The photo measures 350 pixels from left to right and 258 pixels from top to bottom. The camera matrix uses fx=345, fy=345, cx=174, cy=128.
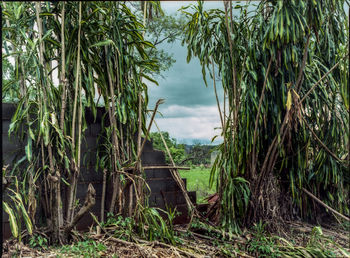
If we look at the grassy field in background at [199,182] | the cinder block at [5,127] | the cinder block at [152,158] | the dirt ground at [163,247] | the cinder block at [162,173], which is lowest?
the dirt ground at [163,247]

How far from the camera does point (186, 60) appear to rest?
293 centimetres

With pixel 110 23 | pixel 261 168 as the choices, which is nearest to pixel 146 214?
pixel 261 168

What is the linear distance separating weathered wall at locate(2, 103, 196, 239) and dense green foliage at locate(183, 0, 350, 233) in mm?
432

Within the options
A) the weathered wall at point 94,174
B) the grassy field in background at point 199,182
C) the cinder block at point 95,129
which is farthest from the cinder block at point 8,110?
the grassy field in background at point 199,182

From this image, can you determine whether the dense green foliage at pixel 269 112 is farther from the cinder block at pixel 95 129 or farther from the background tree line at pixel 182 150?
the background tree line at pixel 182 150

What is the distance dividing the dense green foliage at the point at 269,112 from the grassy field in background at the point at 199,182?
4.36 ft

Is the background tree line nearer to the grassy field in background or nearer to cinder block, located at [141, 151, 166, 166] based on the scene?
the grassy field in background

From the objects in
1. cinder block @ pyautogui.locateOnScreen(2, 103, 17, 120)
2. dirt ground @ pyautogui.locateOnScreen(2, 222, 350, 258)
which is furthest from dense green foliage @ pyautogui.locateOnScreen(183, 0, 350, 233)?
cinder block @ pyautogui.locateOnScreen(2, 103, 17, 120)

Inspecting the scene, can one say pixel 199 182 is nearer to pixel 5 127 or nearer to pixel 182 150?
Answer: pixel 182 150

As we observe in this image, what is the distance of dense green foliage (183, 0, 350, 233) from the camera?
248cm

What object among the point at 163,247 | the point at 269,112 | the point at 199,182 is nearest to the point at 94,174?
the point at 163,247

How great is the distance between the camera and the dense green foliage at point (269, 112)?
2.48 meters

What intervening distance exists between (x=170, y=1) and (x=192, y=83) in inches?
→ 36.3

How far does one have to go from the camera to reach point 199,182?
442 cm
